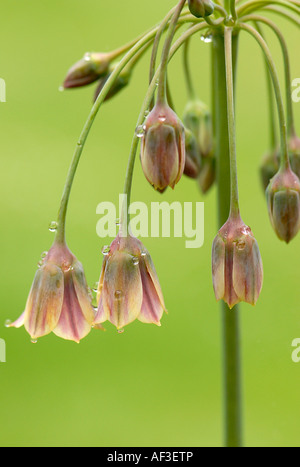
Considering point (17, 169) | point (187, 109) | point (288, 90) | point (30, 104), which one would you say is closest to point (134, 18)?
point (30, 104)

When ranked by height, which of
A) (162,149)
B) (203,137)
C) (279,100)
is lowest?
(162,149)

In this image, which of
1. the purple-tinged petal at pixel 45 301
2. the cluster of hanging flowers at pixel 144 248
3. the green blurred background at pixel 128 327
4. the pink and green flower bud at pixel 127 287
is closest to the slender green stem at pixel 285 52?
the cluster of hanging flowers at pixel 144 248

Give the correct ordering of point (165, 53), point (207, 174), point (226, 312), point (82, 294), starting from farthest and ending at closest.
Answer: point (207, 174), point (226, 312), point (82, 294), point (165, 53)

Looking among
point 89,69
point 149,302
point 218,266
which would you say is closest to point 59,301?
point 149,302

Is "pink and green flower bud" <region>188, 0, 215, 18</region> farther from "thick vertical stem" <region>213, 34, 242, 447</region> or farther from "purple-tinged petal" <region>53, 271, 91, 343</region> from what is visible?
"purple-tinged petal" <region>53, 271, 91, 343</region>

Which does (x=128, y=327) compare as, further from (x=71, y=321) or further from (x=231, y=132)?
(x=231, y=132)

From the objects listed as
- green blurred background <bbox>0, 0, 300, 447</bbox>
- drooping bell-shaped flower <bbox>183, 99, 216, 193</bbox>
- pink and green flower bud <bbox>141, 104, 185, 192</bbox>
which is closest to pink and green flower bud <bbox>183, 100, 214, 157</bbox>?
drooping bell-shaped flower <bbox>183, 99, 216, 193</bbox>
